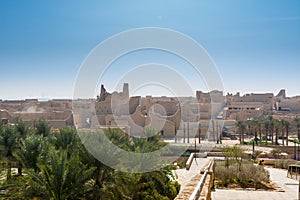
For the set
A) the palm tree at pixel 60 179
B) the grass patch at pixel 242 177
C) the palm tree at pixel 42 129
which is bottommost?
the grass patch at pixel 242 177

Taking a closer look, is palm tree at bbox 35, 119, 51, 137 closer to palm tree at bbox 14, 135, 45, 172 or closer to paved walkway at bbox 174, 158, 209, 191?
palm tree at bbox 14, 135, 45, 172

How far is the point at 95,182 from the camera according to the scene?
826 cm

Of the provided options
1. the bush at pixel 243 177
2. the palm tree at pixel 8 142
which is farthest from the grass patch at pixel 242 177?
the palm tree at pixel 8 142

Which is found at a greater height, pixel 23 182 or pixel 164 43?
pixel 164 43

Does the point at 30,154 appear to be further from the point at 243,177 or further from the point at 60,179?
the point at 243,177

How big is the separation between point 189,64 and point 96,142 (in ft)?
14.0

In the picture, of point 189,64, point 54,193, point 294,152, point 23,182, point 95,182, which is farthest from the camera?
point 294,152

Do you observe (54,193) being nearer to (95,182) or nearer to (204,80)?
(95,182)

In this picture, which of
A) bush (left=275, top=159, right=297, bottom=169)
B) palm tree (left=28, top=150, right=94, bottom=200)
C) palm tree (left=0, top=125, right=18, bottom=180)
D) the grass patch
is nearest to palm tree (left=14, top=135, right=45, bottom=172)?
palm tree (left=0, top=125, right=18, bottom=180)

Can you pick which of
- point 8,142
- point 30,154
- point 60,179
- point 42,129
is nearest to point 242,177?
point 60,179

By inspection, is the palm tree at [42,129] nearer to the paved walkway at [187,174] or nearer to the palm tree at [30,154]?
the palm tree at [30,154]

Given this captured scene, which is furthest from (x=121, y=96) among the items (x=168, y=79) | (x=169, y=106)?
(x=168, y=79)

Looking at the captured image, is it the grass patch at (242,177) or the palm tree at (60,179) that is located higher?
the palm tree at (60,179)

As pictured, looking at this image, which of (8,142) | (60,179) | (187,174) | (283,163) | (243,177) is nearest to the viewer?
(60,179)
